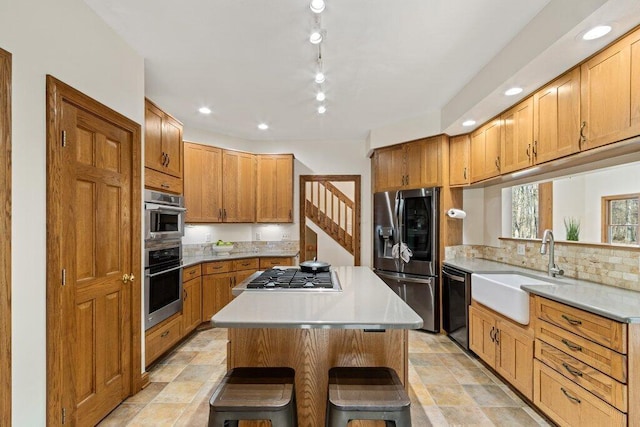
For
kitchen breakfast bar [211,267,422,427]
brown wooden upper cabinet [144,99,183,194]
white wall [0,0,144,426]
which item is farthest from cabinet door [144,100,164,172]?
kitchen breakfast bar [211,267,422,427]

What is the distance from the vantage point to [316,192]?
22.6 ft

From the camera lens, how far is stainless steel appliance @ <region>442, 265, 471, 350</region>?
3.10 metres

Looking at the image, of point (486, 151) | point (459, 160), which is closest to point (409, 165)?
point (459, 160)

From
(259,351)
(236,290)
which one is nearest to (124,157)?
(236,290)

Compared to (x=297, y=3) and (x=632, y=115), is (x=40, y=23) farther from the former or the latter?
(x=632, y=115)

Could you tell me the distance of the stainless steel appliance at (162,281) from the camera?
8.59ft

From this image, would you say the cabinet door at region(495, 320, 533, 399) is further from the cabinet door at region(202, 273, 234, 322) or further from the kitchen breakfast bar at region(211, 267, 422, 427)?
the cabinet door at region(202, 273, 234, 322)

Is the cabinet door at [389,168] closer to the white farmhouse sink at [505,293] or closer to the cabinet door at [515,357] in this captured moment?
the white farmhouse sink at [505,293]

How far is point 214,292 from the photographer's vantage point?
152 inches

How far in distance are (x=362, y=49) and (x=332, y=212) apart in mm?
4586

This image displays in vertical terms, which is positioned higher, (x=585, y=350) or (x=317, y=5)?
(x=317, y=5)

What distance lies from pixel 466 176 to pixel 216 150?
328 centimetres

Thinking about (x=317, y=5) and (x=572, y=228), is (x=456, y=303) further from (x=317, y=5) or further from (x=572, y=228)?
(x=317, y=5)

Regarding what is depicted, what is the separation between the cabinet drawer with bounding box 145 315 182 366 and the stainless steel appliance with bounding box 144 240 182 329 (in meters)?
0.09
